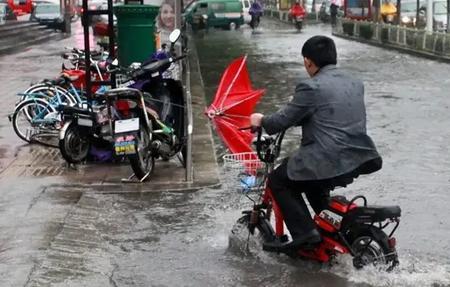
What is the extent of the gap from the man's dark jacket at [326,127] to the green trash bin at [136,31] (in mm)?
8101

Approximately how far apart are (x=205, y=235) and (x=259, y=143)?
139 centimetres

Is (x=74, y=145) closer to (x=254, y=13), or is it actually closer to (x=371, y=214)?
(x=371, y=214)

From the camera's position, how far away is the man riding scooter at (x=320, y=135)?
17.8 ft

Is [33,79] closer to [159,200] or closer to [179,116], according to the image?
[179,116]

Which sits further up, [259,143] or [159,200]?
[259,143]

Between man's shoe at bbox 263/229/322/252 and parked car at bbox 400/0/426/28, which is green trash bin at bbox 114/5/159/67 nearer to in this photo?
man's shoe at bbox 263/229/322/252

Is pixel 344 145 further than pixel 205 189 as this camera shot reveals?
No

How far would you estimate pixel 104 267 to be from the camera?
600cm

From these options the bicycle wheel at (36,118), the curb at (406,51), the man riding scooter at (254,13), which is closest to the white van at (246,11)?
the man riding scooter at (254,13)

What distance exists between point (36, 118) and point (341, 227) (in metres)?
6.64

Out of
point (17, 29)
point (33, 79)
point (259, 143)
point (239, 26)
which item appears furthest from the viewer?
point (239, 26)

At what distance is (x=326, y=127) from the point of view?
546 cm

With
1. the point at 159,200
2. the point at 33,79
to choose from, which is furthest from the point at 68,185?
the point at 33,79

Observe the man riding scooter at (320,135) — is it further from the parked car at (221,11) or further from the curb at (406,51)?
the parked car at (221,11)
